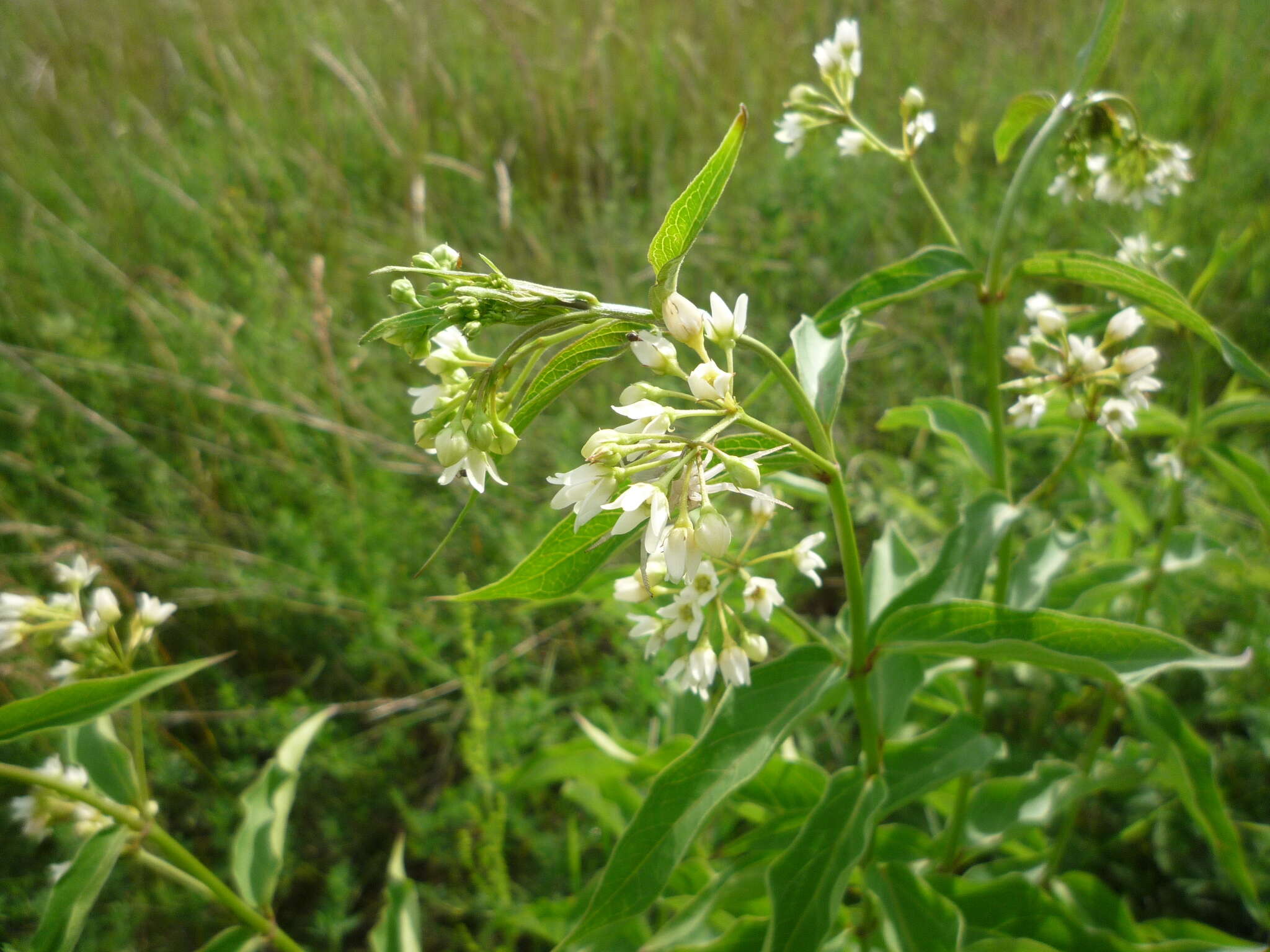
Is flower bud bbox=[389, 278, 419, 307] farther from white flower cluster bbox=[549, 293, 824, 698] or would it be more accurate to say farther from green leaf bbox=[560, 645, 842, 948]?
green leaf bbox=[560, 645, 842, 948]

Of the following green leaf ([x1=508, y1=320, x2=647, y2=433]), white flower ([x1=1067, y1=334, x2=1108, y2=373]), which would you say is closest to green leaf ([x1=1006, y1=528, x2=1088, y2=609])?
white flower ([x1=1067, y1=334, x2=1108, y2=373])

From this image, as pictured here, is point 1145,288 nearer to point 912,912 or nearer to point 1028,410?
point 1028,410

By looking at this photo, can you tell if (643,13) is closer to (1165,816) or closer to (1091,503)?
(1091,503)

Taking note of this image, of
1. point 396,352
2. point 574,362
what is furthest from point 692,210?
point 396,352

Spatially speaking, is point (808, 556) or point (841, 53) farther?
point (841, 53)

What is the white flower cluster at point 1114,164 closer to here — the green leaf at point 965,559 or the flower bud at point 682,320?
the green leaf at point 965,559

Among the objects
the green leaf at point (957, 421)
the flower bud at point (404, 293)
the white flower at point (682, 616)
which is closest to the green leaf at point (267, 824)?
the white flower at point (682, 616)
